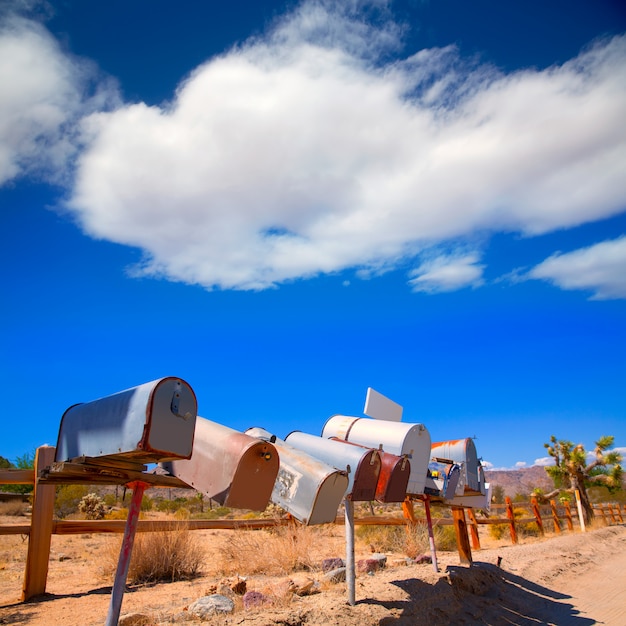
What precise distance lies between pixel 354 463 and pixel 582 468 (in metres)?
24.8

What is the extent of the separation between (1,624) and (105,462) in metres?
2.47

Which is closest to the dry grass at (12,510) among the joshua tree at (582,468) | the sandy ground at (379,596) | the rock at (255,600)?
the sandy ground at (379,596)

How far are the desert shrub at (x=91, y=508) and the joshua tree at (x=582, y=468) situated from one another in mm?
20626

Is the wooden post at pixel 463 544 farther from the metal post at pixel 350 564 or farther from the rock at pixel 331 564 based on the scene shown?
the metal post at pixel 350 564

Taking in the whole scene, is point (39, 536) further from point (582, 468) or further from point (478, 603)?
point (582, 468)

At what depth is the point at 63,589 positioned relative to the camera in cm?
636

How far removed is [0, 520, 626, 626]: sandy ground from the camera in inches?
193

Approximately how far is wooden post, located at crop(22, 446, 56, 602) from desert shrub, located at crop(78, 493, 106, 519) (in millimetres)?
12227

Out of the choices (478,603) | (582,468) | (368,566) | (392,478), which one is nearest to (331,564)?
(368,566)

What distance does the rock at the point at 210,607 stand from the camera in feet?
15.9

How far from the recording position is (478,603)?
6.90 m

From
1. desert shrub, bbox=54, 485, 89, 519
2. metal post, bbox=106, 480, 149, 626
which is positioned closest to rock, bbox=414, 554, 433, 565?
metal post, bbox=106, 480, 149, 626

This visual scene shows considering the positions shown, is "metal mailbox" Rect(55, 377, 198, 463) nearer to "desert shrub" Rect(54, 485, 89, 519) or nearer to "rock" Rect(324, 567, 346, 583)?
"rock" Rect(324, 567, 346, 583)

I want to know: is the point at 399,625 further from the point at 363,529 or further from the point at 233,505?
the point at 363,529
